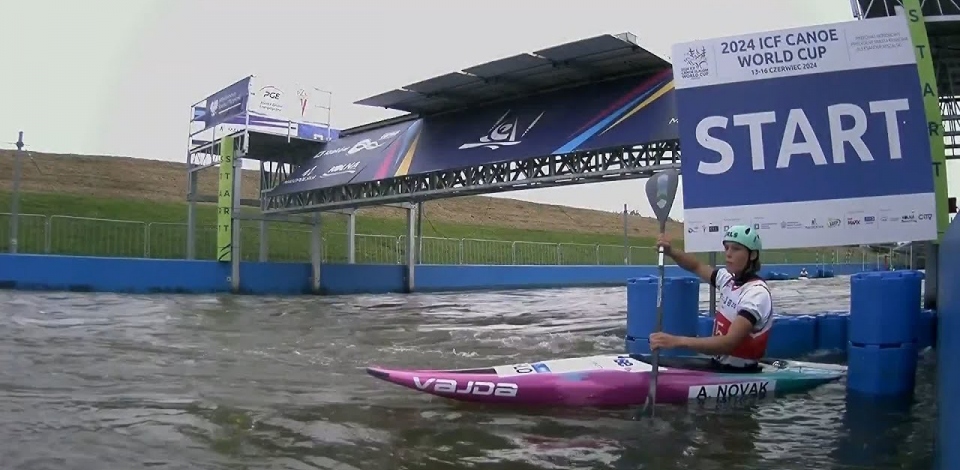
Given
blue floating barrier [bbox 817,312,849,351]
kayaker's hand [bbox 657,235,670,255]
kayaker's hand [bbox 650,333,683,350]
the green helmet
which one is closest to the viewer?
kayaker's hand [bbox 650,333,683,350]

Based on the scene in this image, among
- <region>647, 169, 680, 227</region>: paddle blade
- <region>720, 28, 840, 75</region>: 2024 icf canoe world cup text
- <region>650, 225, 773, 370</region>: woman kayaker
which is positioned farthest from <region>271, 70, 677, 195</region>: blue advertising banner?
<region>650, 225, 773, 370</region>: woman kayaker

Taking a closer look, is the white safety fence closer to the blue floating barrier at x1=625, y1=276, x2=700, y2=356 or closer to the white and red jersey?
the blue floating barrier at x1=625, y1=276, x2=700, y2=356

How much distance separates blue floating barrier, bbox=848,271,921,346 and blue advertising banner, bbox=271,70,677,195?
7.18 meters

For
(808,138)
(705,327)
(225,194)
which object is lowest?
(705,327)

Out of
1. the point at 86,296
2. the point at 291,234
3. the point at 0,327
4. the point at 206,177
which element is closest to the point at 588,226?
the point at 206,177

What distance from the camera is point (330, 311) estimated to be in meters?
15.3

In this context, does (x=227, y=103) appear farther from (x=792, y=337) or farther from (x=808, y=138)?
(x=808, y=138)

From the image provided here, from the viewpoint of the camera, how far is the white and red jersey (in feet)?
17.1

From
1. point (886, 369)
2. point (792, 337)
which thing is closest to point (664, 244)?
point (886, 369)

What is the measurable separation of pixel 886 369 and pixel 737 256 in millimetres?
1606

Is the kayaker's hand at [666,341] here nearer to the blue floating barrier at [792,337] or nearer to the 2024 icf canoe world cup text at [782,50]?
the 2024 icf canoe world cup text at [782,50]

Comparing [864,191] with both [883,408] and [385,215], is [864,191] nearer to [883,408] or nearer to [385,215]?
[883,408]

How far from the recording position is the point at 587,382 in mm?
5527

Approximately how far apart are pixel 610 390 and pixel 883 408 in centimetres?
205
